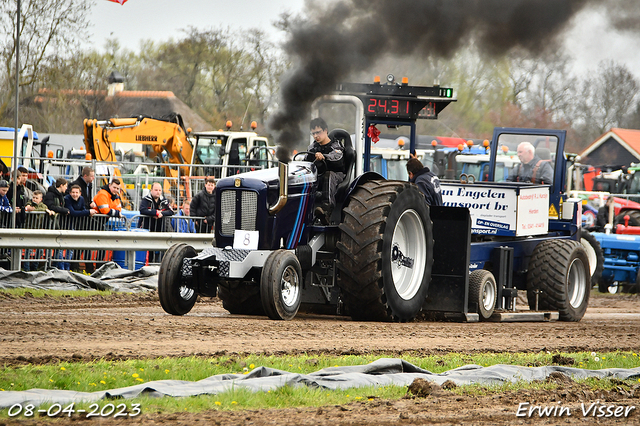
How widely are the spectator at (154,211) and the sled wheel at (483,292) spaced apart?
22.2 ft

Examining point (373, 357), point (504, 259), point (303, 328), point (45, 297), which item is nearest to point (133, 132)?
point (45, 297)

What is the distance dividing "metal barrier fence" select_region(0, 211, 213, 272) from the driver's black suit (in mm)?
5047

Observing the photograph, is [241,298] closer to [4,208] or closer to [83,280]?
[83,280]

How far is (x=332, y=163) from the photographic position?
9.55 metres

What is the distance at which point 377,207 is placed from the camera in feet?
30.0

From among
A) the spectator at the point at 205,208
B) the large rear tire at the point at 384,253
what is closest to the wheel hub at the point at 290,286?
the large rear tire at the point at 384,253

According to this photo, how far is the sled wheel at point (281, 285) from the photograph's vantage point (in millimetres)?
8383

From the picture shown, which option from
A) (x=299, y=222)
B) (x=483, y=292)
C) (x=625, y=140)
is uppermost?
(x=625, y=140)

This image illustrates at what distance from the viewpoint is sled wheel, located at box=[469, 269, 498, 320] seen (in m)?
10.3

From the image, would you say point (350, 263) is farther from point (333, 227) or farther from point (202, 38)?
point (202, 38)

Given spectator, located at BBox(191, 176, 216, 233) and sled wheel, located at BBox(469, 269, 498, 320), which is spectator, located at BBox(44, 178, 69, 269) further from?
sled wheel, located at BBox(469, 269, 498, 320)

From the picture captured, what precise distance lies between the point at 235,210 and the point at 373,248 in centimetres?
151

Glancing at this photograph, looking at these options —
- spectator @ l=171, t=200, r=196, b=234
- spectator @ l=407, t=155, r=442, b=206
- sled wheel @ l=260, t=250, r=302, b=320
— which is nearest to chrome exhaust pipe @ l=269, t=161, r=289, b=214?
sled wheel @ l=260, t=250, r=302, b=320

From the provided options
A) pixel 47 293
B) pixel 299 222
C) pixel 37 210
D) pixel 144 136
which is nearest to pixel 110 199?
pixel 37 210
